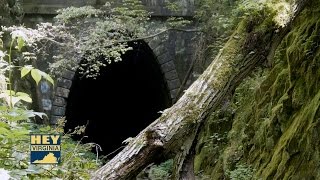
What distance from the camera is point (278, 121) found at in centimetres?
416

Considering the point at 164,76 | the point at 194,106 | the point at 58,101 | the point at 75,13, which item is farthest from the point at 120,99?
the point at 194,106

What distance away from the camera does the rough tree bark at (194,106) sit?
8.98 ft

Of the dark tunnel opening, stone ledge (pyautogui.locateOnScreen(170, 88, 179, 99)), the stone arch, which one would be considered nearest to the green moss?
stone ledge (pyautogui.locateOnScreen(170, 88, 179, 99))

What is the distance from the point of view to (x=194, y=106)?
117 inches

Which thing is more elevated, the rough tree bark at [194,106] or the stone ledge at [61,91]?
the rough tree bark at [194,106]

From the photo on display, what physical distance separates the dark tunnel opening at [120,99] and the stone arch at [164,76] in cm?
34

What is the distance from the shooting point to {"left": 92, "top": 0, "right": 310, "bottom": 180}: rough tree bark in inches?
108

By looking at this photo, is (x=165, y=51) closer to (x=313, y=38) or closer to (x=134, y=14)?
(x=134, y=14)

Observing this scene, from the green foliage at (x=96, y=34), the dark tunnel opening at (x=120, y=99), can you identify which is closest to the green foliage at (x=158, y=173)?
the green foliage at (x=96, y=34)

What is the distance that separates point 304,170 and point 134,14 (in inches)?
202

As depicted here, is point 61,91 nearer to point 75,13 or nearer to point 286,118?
point 75,13

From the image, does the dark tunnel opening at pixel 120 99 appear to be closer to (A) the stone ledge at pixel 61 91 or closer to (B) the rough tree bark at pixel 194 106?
(A) the stone ledge at pixel 61 91

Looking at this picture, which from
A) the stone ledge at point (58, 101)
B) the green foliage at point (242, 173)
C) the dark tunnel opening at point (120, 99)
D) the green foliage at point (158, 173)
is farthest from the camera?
the dark tunnel opening at point (120, 99)

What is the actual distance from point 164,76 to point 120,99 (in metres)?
5.08
